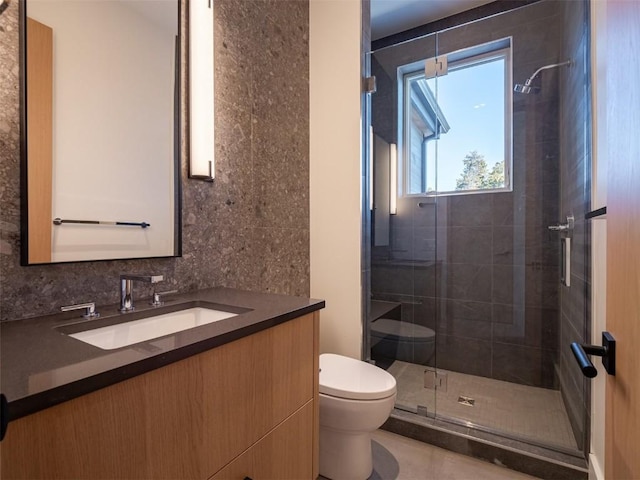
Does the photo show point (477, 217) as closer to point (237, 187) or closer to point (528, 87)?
point (528, 87)

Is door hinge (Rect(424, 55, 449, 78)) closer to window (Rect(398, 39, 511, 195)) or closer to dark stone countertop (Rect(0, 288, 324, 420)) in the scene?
window (Rect(398, 39, 511, 195))

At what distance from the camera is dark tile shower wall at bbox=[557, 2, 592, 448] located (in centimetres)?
157

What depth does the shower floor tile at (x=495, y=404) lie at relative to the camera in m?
1.79

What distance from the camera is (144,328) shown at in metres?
1.07

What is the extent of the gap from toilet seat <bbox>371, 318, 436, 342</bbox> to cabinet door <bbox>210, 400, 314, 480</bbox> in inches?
50.7

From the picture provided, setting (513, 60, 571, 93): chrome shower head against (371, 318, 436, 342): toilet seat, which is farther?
A: (371, 318, 436, 342): toilet seat

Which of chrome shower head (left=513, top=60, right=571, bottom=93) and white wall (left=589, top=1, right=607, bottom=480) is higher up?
chrome shower head (left=513, top=60, right=571, bottom=93)

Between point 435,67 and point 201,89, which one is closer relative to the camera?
point 201,89

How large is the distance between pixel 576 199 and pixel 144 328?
7.20 ft

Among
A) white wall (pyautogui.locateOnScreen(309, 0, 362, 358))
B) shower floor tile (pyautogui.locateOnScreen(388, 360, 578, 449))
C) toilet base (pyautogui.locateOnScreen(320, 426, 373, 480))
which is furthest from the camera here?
white wall (pyautogui.locateOnScreen(309, 0, 362, 358))

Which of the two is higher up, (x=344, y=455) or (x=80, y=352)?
(x=80, y=352)

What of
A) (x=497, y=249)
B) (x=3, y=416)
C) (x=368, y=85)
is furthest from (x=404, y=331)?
(x=3, y=416)

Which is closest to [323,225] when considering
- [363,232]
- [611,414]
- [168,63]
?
[363,232]

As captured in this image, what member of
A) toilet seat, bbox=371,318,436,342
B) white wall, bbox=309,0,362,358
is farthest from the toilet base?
toilet seat, bbox=371,318,436,342
